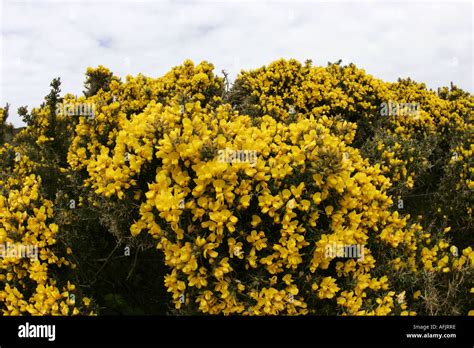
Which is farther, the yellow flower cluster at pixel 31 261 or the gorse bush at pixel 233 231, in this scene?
the yellow flower cluster at pixel 31 261

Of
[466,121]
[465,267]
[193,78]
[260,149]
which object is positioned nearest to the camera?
[260,149]

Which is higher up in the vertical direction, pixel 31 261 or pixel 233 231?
pixel 233 231

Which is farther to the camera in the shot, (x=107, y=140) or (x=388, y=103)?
(x=388, y=103)

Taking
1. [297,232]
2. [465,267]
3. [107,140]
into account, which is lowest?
[465,267]

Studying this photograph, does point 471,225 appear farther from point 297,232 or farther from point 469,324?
point 297,232

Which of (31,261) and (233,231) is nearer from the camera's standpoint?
(233,231)

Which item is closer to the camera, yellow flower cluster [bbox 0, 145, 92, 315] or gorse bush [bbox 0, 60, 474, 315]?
gorse bush [bbox 0, 60, 474, 315]

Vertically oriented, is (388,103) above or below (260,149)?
above

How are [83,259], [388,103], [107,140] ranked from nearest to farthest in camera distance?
[83,259] → [107,140] → [388,103]

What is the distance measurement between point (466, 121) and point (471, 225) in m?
3.62

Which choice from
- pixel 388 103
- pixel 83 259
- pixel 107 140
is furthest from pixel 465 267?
pixel 388 103

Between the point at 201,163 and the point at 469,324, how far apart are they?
2.36 m

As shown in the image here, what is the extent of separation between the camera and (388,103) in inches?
311

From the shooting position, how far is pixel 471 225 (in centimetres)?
552
